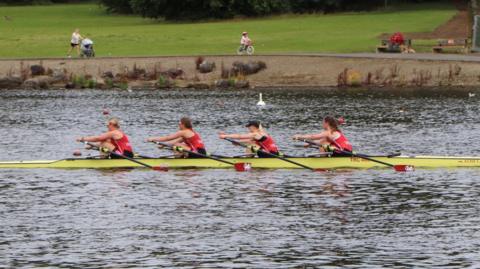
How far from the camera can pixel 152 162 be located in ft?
134

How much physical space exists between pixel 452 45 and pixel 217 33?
23875mm

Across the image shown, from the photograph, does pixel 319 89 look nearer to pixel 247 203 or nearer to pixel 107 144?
pixel 107 144

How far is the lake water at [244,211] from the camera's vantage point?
28.5 meters

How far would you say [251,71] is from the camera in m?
79.8

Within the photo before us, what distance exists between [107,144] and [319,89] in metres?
35.9

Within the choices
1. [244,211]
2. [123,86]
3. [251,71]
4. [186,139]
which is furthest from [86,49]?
[244,211]

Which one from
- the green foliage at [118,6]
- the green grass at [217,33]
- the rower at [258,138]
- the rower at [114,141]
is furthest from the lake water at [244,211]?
the green foliage at [118,6]

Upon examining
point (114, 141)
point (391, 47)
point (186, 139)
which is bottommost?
point (114, 141)

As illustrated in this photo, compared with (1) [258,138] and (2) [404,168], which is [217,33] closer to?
(1) [258,138]

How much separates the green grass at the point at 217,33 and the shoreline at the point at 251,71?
17.3ft

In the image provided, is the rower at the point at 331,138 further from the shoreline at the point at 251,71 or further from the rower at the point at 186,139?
the shoreline at the point at 251,71

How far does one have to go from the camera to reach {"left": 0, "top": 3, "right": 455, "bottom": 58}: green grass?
89.7m

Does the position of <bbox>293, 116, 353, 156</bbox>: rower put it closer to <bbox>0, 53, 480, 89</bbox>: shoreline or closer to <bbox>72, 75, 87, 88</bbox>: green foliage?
<bbox>0, 53, 480, 89</bbox>: shoreline

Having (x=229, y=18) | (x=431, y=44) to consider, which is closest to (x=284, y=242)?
(x=431, y=44)
